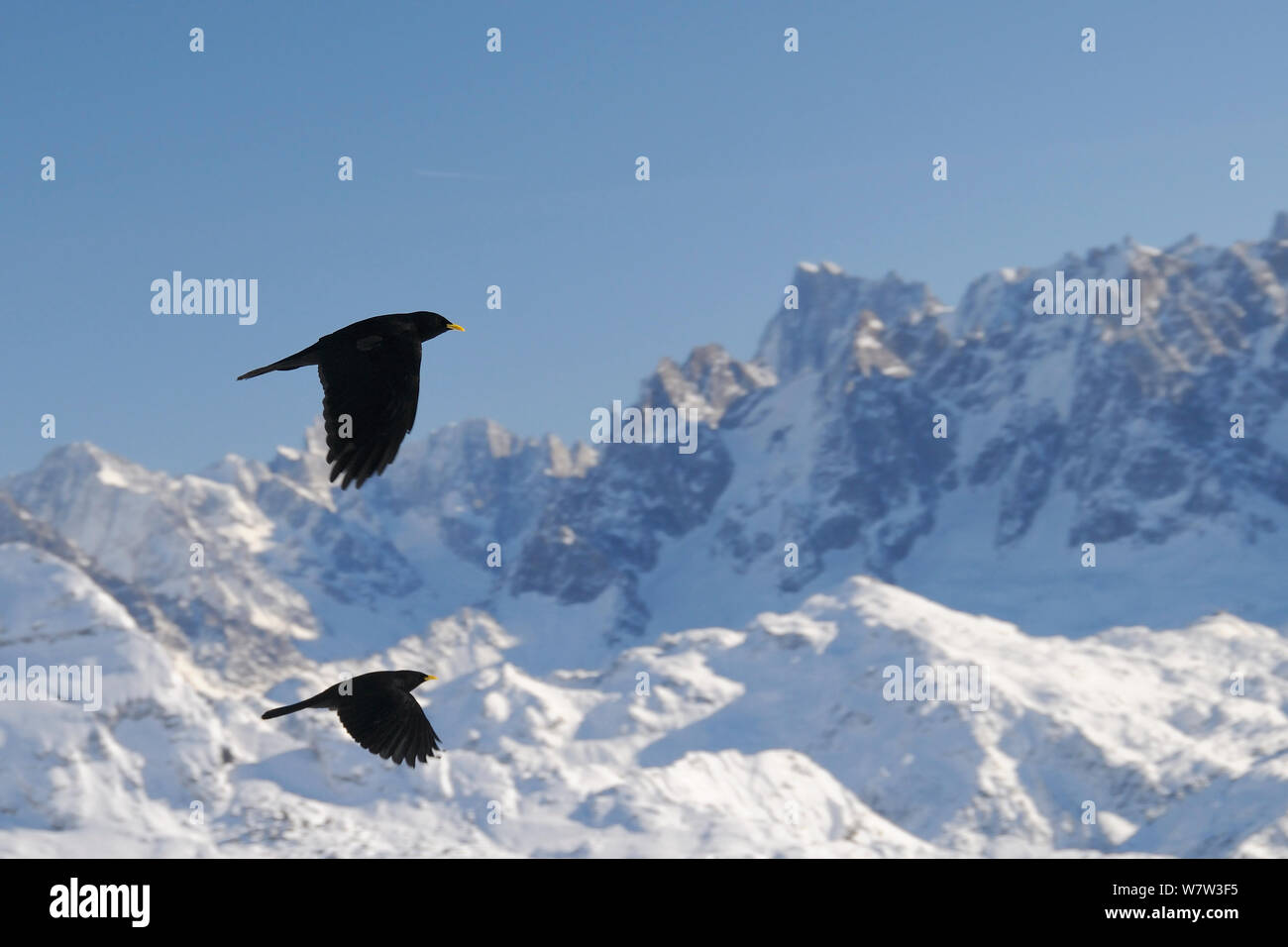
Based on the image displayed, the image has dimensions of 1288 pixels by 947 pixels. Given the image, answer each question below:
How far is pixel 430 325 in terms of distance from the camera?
69.7 feet

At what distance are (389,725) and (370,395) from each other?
776cm

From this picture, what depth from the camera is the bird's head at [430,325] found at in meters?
21.1

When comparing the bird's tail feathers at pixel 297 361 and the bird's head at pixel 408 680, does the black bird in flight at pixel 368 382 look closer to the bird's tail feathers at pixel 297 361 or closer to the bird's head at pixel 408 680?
the bird's tail feathers at pixel 297 361

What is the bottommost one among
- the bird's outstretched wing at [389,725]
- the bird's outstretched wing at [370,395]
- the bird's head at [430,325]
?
the bird's outstretched wing at [389,725]

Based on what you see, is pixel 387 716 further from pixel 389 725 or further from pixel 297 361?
pixel 297 361

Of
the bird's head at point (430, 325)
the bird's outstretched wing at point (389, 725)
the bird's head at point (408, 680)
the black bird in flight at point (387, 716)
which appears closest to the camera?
the bird's head at point (430, 325)

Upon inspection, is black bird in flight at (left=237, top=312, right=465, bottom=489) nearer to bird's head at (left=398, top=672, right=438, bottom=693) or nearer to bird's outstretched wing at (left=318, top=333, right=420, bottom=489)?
bird's outstretched wing at (left=318, top=333, right=420, bottom=489)

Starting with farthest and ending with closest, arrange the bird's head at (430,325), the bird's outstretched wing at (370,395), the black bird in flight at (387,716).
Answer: the black bird in flight at (387,716)
the bird's head at (430,325)
the bird's outstretched wing at (370,395)

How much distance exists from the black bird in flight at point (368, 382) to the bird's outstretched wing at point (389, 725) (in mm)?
6620

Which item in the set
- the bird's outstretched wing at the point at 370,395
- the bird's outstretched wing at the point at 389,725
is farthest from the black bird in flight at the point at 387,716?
the bird's outstretched wing at the point at 370,395

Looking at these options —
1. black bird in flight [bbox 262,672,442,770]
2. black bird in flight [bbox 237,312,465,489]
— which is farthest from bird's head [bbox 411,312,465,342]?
black bird in flight [bbox 262,672,442,770]

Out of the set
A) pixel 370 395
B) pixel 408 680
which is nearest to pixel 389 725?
pixel 408 680

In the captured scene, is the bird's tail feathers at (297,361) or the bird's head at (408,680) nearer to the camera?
the bird's tail feathers at (297,361)
